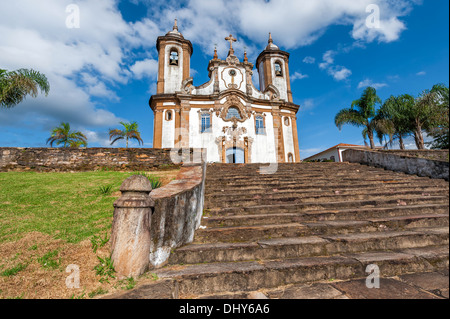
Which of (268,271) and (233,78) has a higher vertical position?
(233,78)

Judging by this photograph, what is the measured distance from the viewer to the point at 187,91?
61.0 feet

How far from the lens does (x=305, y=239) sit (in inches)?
121

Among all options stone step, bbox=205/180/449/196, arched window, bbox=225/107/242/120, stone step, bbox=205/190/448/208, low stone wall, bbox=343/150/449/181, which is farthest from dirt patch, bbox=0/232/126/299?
arched window, bbox=225/107/242/120

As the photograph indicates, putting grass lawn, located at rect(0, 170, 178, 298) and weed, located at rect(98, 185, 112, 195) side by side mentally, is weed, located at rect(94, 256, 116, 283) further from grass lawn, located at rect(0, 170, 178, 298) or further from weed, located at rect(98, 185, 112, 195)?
weed, located at rect(98, 185, 112, 195)

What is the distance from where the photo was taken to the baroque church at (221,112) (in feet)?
58.7

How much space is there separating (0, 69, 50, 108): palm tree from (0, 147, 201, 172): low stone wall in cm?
323

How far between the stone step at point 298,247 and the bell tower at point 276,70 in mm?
21243

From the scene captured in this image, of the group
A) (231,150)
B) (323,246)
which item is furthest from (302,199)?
(231,150)

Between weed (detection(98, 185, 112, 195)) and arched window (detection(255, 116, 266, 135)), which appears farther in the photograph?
arched window (detection(255, 116, 266, 135))

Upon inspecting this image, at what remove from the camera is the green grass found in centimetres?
318

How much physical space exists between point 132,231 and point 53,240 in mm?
1521


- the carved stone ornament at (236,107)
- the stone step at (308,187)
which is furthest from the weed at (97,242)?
the carved stone ornament at (236,107)
